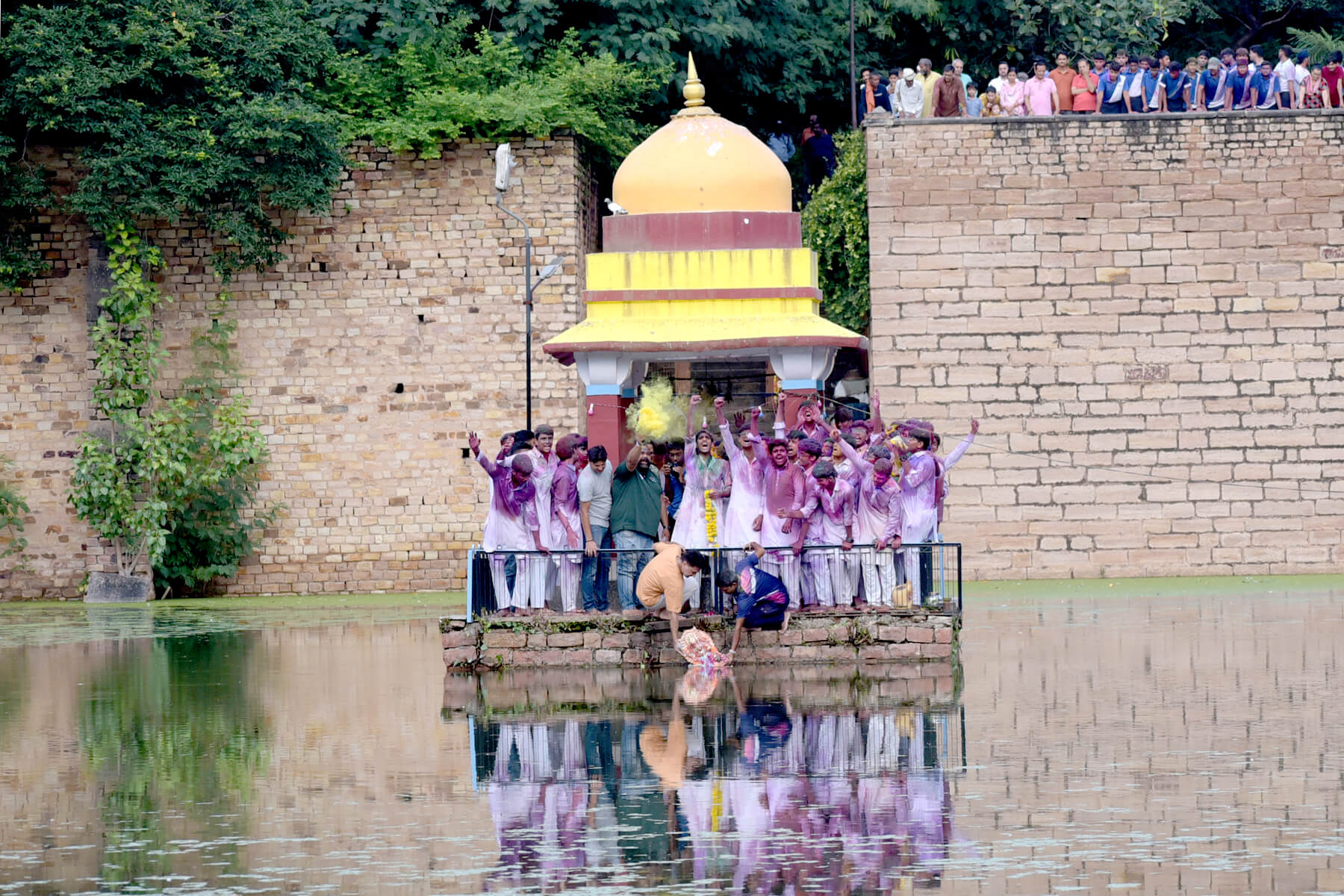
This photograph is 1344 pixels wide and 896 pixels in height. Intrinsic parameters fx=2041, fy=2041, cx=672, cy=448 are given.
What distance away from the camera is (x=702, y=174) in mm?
18625

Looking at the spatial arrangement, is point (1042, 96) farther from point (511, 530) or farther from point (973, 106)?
point (511, 530)

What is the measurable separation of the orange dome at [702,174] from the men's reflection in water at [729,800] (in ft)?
24.2

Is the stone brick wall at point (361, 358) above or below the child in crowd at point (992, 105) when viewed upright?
below

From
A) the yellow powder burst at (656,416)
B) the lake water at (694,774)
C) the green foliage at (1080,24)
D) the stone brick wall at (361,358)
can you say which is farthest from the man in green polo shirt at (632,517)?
the green foliage at (1080,24)

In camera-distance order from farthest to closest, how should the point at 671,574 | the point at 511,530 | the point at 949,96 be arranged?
the point at 949,96 → the point at 511,530 → the point at 671,574

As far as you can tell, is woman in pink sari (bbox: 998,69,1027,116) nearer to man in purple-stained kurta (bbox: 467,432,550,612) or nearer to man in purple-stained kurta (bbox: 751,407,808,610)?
man in purple-stained kurta (bbox: 751,407,808,610)

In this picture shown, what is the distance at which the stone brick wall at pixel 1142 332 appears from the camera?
23688 mm

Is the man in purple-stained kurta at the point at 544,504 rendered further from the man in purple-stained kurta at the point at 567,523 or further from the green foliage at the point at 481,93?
the green foliage at the point at 481,93

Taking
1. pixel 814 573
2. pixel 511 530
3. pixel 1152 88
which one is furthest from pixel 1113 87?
pixel 511 530

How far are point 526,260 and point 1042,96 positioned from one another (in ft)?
21.5

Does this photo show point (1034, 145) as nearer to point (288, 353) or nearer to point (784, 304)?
point (784, 304)

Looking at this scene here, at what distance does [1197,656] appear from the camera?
14.6 meters

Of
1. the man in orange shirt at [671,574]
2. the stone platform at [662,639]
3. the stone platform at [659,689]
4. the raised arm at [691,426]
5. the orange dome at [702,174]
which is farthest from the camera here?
the orange dome at [702,174]

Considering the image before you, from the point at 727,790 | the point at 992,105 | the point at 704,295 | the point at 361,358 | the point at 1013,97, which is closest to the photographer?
the point at 727,790
